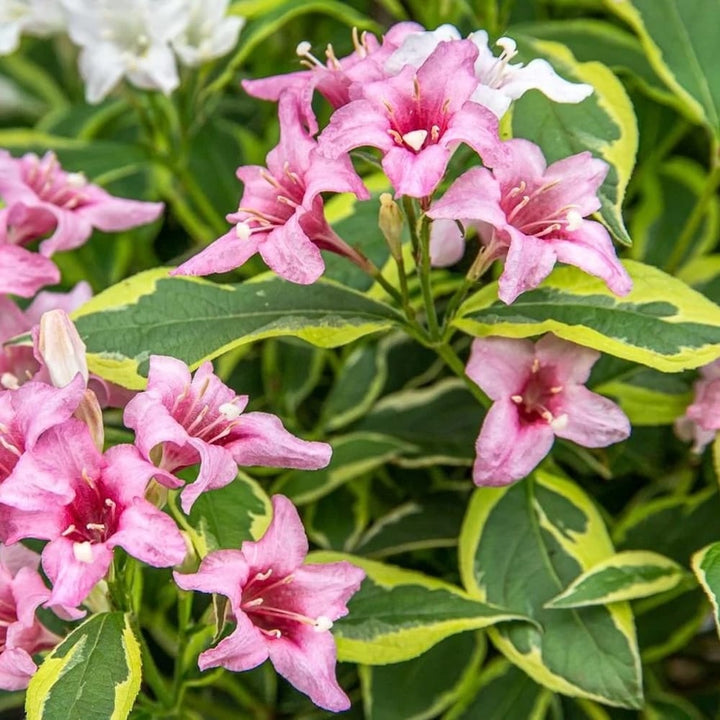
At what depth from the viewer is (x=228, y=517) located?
815mm

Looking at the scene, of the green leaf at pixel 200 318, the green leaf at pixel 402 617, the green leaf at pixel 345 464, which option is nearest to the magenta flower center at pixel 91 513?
the green leaf at pixel 200 318

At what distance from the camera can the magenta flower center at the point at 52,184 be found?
3.07 feet

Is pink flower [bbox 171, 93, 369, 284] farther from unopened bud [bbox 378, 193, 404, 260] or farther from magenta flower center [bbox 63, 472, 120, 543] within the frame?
magenta flower center [bbox 63, 472, 120, 543]

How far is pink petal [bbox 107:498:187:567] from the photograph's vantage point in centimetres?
63

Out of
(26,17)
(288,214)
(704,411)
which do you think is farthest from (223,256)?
(26,17)

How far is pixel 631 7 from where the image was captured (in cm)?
98

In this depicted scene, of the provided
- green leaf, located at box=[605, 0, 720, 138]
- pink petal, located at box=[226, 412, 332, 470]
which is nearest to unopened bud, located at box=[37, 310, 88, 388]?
pink petal, located at box=[226, 412, 332, 470]

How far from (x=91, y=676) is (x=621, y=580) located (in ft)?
1.33

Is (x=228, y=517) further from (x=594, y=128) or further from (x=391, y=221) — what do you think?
(x=594, y=128)

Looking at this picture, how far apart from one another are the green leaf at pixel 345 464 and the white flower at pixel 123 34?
0.36 meters

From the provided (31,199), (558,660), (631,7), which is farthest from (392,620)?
(631,7)

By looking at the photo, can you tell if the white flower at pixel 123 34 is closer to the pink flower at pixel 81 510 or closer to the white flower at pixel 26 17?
the white flower at pixel 26 17

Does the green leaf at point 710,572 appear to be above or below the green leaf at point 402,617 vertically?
above

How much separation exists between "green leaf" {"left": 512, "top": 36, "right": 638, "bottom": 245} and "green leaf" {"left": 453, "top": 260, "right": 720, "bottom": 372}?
0.21 ft
